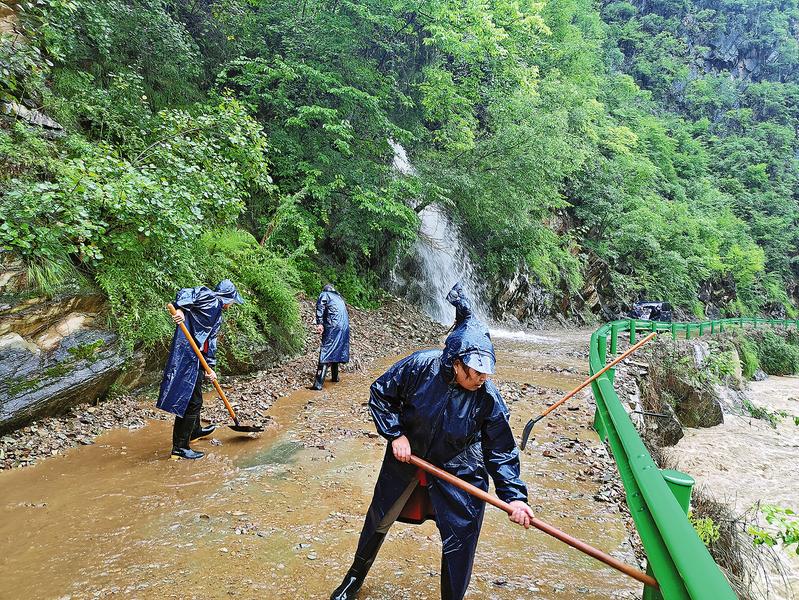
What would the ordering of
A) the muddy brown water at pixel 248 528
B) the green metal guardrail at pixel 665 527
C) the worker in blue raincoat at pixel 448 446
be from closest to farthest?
the green metal guardrail at pixel 665 527 < the worker in blue raincoat at pixel 448 446 < the muddy brown water at pixel 248 528

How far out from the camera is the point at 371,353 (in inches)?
434

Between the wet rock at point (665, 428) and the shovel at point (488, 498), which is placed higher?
the shovel at point (488, 498)

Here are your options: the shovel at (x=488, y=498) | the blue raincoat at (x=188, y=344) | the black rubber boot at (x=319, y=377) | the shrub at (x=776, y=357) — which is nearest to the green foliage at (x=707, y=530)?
the shovel at (x=488, y=498)

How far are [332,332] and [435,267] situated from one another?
360 inches

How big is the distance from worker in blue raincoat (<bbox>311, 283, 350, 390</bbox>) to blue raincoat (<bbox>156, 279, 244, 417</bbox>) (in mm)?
2864

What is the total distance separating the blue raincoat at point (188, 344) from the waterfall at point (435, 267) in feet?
31.8

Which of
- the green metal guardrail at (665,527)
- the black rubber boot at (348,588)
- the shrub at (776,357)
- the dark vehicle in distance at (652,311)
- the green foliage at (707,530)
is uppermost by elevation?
the green metal guardrail at (665,527)

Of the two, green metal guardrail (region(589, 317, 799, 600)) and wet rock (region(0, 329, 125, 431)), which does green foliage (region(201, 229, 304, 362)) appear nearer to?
wet rock (region(0, 329, 125, 431))

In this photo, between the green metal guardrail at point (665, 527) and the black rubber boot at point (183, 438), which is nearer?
the green metal guardrail at point (665, 527)

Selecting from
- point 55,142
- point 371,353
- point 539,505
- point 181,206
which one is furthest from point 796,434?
point 55,142

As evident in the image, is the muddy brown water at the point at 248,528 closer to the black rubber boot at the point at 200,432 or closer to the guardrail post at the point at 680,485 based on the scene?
the black rubber boot at the point at 200,432

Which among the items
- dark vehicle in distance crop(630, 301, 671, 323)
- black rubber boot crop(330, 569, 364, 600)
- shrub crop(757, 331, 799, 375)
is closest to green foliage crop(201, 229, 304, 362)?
black rubber boot crop(330, 569, 364, 600)

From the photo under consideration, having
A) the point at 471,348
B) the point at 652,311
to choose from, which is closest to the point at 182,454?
the point at 471,348

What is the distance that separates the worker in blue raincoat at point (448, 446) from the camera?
2521 millimetres
